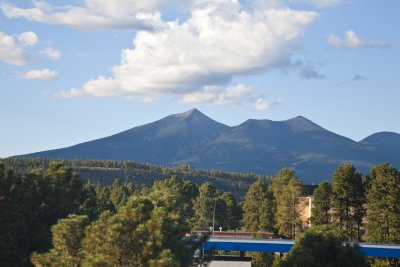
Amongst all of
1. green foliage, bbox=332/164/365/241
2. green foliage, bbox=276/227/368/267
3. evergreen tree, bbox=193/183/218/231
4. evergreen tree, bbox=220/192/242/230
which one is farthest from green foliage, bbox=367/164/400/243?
evergreen tree, bbox=220/192/242/230

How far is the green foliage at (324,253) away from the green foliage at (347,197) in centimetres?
3822

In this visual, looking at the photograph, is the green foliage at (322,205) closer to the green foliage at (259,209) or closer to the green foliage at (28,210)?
the green foliage at (259,209)

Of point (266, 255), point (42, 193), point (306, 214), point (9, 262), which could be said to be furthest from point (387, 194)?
point (9, 262)

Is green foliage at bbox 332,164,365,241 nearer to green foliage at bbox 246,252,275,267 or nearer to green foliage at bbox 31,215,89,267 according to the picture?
green foliage at bbox 246,252,275,267

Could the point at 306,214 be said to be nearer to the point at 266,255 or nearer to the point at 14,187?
the point at 266,255

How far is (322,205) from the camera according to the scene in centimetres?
8869

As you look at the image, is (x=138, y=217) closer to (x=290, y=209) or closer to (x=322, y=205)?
(x=322, y=205)

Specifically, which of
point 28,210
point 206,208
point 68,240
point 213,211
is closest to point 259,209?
point 213,211

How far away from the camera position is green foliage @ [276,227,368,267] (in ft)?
151

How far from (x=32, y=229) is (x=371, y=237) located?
153 feet

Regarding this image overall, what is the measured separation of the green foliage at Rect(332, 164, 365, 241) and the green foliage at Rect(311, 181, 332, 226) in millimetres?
2606

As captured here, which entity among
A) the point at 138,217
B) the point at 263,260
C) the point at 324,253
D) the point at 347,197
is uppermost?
the point at 347,197

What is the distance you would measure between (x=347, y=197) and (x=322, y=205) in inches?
186

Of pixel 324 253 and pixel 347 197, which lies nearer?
pixel 324 253
